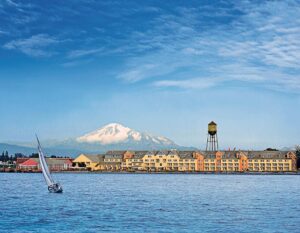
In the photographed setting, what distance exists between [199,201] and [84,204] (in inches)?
553

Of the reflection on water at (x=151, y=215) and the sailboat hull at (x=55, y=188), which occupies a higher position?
the sailboat hull at (x=55, y=188)

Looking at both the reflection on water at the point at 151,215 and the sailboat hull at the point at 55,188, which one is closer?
the reflection on water at the point at 151,215

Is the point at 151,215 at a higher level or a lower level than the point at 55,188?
lower

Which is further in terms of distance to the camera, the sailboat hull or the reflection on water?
the sailboat hull

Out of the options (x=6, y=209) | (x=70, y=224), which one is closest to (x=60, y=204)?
(x=6, y=209)

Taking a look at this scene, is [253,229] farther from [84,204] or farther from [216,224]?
[84,204]

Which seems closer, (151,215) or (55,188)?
(151,215)

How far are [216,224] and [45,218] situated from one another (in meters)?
15.4

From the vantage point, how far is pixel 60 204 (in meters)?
64.9

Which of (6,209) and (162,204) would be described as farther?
(162,204)

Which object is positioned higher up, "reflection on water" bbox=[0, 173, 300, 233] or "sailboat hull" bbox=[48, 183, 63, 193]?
"sailboat hull" bbox=[48, 183, 63, 193]

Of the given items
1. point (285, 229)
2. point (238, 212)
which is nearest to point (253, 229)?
point (285, 229)

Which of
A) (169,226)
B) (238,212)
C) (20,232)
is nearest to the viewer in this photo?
(20,232)

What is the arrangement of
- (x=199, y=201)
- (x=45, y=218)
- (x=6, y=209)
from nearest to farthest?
(x=45, y=218) < (x=6, y=209) < (x=199, y=201)
